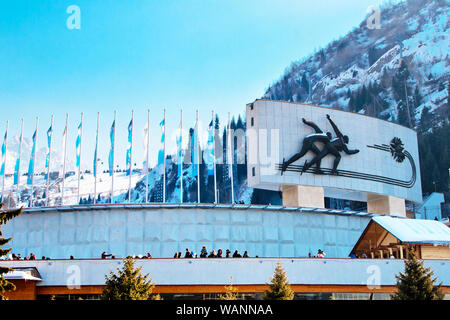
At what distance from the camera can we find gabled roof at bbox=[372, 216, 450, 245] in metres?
37.3

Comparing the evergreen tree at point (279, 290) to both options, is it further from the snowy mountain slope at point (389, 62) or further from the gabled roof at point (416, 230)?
the snowy mountain slope at point (389, 62)

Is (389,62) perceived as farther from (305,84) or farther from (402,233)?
(402,233)

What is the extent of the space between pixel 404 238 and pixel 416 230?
1.61 meters

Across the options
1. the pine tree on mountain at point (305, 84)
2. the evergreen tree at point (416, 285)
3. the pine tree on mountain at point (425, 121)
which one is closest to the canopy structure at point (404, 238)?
the evergreen tree at point (416, 285)

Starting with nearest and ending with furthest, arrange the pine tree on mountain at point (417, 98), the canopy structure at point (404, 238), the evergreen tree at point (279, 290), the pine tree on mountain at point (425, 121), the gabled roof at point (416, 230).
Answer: the evergreen tree at point (279, 290)
the gabled roof at point (416, 230)
the canopy structure at point (404, 238)
the pine tree on mountain at point (425, 121)
the pine tree on mountain at point (417, 98)

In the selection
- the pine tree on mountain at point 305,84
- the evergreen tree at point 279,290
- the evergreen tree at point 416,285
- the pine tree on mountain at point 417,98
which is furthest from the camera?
the pine tree on mountain at point 305,84

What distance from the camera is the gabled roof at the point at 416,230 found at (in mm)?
37281

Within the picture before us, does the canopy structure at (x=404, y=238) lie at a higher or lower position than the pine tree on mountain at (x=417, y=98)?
lower

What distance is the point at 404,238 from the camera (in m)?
37.1

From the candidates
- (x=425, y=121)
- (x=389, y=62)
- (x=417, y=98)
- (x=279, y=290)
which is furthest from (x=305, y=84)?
(x=279, y=290)

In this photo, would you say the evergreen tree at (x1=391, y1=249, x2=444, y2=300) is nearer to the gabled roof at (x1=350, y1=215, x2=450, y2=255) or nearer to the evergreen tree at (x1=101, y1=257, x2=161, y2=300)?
the gabled roof at (x1=350, y1=215, x2=450, y2=255)

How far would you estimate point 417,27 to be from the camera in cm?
17688
